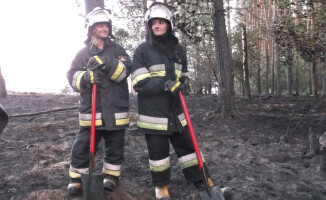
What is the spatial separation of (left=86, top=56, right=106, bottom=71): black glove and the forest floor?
53.4 inches

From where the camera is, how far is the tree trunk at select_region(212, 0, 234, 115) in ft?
21.9

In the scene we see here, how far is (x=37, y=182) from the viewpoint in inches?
132

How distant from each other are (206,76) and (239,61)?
4.92m

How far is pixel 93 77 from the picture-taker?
3006 mm

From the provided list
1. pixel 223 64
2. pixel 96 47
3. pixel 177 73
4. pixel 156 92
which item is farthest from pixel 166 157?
pixel 223 64

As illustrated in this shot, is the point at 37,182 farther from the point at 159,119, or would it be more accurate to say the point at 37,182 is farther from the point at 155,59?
the point at 155,59

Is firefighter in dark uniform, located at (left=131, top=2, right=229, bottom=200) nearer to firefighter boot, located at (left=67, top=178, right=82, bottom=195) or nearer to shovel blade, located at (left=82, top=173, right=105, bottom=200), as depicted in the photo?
shovel blade, located at (left=82, top=173, right=105, bottom=200)

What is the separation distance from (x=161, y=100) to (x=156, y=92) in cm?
12

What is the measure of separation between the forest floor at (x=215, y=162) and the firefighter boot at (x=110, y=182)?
0.08 m

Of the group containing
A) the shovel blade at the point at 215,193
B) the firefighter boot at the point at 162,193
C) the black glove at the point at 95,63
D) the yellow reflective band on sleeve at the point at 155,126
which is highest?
the black glove at the point at 95,63

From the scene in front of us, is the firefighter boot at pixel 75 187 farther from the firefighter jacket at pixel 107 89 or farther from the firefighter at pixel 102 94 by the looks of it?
the firefighter jacket at pixel 107 89

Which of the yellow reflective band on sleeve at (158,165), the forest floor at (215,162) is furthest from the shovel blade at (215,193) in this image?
the yellow reflective band on sleeve at (158,165)

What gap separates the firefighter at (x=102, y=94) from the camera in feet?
10.1

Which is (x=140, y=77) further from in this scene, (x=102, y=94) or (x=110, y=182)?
(x=110, y=182)
